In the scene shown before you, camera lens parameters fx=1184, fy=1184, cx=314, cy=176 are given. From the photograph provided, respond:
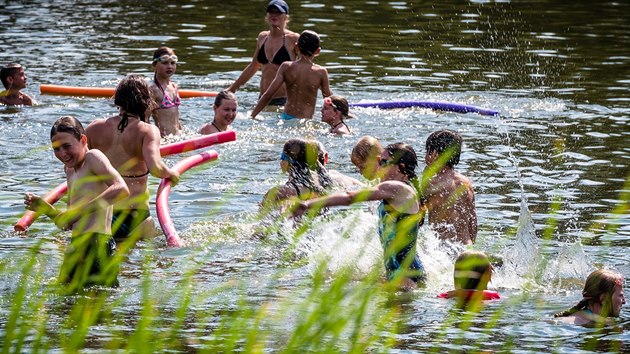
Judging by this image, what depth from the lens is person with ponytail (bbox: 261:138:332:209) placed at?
9914mm

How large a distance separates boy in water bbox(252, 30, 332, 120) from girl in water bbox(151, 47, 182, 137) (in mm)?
1692

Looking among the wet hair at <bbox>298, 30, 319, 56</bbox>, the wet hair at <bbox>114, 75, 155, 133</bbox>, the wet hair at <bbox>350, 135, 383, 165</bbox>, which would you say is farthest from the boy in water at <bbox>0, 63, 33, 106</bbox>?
the wet hair at <bbox>350, 135, 383, 165</bbox>

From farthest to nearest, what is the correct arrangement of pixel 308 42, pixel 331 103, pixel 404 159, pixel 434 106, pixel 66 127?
pixel 434 106, pixel 308 42, pixel 331 103, pixel 404 159, pixel 66 127

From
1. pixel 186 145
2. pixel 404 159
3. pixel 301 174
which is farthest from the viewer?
pixel 186 145

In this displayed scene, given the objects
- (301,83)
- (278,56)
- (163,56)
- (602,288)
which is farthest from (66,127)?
(278,56)

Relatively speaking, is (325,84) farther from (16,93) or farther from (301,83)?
(16,93)

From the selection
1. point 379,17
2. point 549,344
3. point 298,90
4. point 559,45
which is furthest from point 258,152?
point 379,17

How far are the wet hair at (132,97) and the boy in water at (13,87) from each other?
7058mm

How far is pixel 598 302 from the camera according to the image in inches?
316

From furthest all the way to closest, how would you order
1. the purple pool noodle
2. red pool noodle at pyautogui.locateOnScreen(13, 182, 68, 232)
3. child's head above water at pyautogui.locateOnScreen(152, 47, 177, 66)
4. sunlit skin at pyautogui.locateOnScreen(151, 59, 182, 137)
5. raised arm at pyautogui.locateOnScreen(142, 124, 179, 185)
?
1. the purple pool noodle
2. sunlit skin at pyautogui.locateOnScreen(151, 59, 182, 137)
3. child's head above water at pyautogui.locateOnScreen(152, 47, 177, 66)
4. raised arm at pyautogui.locateOnScreen(142, 124, 179, 185)
5. red pool noodle at pyautogui.locateOnScreen(13, 182, 68, 232)

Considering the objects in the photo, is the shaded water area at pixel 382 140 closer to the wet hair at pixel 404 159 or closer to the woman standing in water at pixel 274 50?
the woman standing in water at pixel 274 50

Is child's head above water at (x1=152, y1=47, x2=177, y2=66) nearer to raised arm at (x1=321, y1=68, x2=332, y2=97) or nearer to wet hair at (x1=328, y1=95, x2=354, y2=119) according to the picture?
wet hair at (x1=328, y1=95, x2=354, y2=119)

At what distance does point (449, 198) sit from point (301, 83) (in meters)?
6.04

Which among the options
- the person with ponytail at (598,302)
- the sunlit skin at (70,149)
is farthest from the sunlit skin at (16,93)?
the person with ponytail at (598,302)
